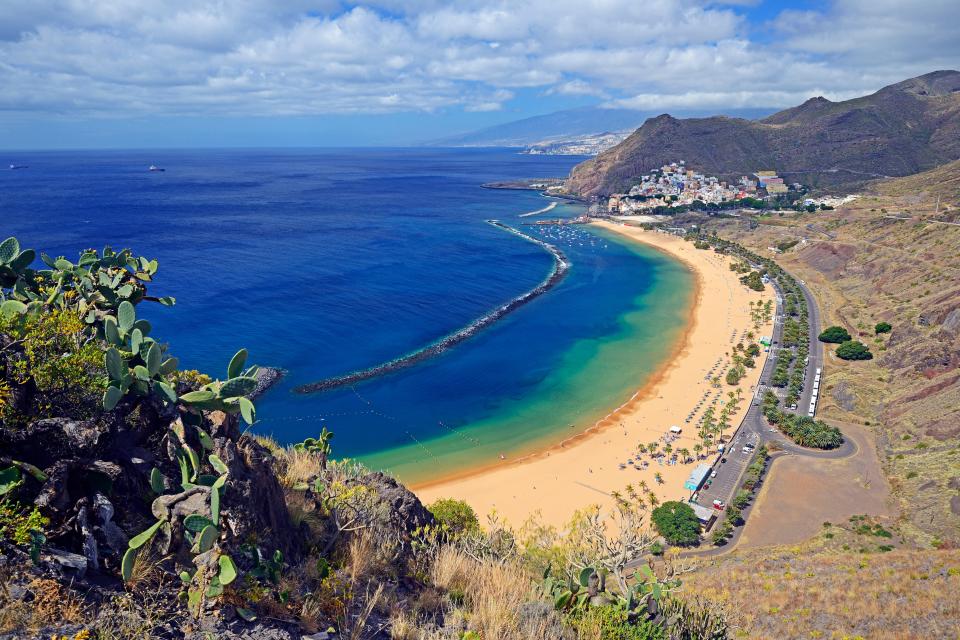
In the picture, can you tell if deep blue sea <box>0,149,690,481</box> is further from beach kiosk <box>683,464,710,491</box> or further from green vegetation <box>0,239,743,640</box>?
green vegetation <box>0,239,743,640</box>

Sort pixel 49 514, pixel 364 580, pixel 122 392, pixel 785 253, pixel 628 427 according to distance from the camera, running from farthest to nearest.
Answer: pixel 785 253 < pixel 628 427 < pixel 364 580 < pixel 122 392 < pixel 49 514

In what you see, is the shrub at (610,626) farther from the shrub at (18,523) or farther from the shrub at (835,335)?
the shrub at (835,335)

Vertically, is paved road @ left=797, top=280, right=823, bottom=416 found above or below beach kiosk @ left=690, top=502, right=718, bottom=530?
above

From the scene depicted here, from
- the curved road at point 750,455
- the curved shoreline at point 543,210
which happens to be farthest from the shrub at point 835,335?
the curved shoreline at point 543,210

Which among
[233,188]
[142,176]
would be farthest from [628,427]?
[142,176]

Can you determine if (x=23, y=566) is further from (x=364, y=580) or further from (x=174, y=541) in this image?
(x=364, y=580)

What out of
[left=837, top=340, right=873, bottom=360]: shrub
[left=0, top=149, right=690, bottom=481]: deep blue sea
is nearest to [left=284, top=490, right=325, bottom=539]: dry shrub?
[left=0, top=149, right=690, bottom=481]: deep blue sea
